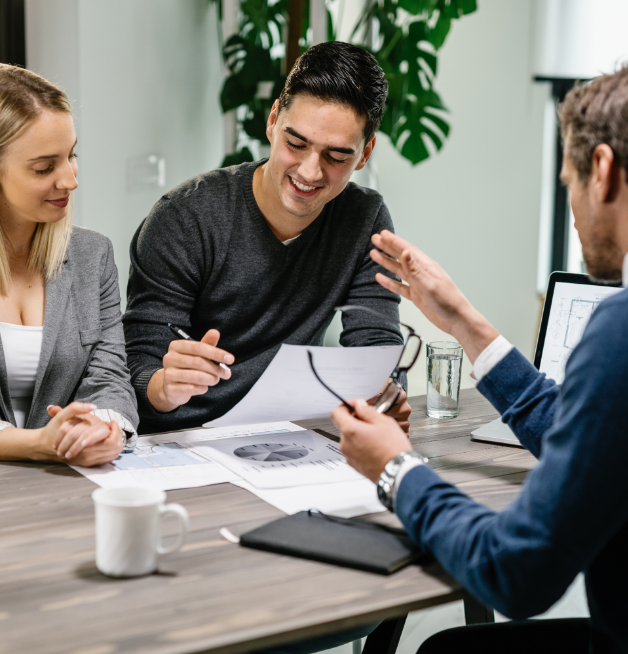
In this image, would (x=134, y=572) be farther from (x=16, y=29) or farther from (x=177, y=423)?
(x=16, y=29)

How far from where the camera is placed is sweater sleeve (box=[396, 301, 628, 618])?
2.29 feet

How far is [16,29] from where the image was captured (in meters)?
2.89

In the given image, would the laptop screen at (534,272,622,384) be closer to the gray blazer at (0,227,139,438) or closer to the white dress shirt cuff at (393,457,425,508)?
the white dress shirt cuff at (393,457,425,508)

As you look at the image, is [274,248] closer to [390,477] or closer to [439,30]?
[390,477]

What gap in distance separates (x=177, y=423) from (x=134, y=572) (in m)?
0.81

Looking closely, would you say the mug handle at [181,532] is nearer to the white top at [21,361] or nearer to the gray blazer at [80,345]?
the gray blazer at [80,345]

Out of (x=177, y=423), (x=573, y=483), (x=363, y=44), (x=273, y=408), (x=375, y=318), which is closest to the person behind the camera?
(x=573, y=483)

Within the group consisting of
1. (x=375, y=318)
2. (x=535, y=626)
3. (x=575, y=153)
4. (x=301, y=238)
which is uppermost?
(x=575, y=153)

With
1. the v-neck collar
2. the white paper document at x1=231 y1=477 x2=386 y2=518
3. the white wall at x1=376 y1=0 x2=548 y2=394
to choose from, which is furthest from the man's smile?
the white wall at x1=376 y1=0 x2=548 y2=394

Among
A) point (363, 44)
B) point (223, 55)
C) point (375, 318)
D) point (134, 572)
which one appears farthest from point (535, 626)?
point (363, 44)

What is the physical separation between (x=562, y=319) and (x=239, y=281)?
2.39 ft

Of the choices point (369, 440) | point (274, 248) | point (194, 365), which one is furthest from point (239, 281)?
point (369, 440)

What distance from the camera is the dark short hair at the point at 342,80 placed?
5.32ft

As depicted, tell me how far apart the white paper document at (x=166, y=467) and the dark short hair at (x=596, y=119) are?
2.22 ft
